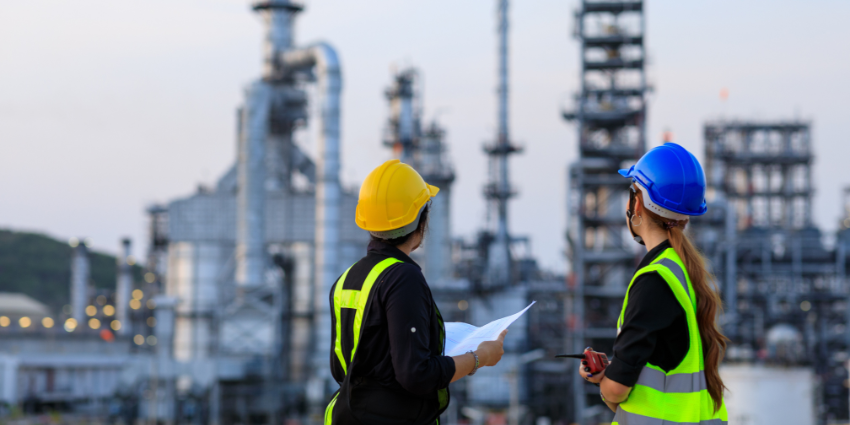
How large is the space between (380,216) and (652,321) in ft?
3.64

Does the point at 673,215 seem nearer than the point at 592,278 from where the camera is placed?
Yes

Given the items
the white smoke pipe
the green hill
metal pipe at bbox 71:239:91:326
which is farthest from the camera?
the green hill

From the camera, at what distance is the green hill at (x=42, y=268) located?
12412cm

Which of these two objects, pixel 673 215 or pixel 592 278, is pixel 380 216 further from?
pixel 592 278

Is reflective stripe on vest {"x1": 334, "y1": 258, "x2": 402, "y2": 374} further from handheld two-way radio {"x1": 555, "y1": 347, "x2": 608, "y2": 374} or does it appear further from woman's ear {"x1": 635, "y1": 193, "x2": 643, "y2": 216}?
woman's ear {"x1": 635, "y1": 193, "x2": 643, "y2": 216}

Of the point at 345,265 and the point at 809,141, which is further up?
the point at 809,141

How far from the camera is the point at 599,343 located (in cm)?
3600

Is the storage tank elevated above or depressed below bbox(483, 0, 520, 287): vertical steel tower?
below

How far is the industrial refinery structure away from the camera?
35.7 metres

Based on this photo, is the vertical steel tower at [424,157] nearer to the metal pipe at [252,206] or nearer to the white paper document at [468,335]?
the metal pipe at [252,206]

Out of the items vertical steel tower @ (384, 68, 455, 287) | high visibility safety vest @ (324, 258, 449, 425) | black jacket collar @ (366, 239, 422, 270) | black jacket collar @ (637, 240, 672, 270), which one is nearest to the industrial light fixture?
vertical steel tower @ (384, 68, 455, 287)

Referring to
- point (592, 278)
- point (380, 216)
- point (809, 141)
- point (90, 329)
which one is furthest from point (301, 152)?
point (380, 216)

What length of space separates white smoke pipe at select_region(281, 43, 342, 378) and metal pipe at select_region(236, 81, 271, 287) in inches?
131

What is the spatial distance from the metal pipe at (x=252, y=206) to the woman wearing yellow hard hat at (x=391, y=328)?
33.2m
